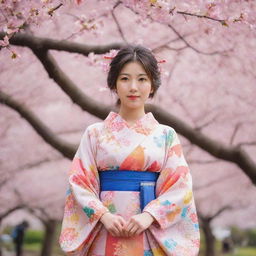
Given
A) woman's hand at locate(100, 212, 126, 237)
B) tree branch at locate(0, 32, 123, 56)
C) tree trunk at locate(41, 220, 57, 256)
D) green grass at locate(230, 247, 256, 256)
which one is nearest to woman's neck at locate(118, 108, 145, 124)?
woman's hand at locate(100, 212, 126, 237)

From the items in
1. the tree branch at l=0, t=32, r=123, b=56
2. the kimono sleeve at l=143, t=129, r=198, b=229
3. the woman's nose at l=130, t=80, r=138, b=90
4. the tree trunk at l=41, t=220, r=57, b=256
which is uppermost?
the tree branch at l=0, t=32, r=123, b=56

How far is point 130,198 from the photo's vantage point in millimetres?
2293

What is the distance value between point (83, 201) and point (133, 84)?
0.50m

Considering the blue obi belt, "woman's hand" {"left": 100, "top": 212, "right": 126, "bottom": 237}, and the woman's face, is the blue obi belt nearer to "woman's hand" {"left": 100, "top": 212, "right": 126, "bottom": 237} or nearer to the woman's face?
"woman's hand" {"left": 100, "top": 212, "right": 126, "bottom": 237}

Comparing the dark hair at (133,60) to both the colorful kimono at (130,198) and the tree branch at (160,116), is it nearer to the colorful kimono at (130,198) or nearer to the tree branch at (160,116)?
the colorful kimono at (130,198)

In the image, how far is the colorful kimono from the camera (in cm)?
226

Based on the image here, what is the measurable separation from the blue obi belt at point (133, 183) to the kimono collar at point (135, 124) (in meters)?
0.18

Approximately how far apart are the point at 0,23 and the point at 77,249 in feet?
8.50

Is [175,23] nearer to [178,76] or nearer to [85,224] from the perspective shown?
[178,76]

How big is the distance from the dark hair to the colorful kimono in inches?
7.6

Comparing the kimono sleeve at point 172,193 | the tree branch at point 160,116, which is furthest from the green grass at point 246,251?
the kimono sleeve at point 172,193

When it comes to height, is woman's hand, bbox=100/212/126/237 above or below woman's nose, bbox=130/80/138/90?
below

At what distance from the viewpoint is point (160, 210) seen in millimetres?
2250

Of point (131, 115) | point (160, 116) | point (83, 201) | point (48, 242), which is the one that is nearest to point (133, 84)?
point (131, 115)
